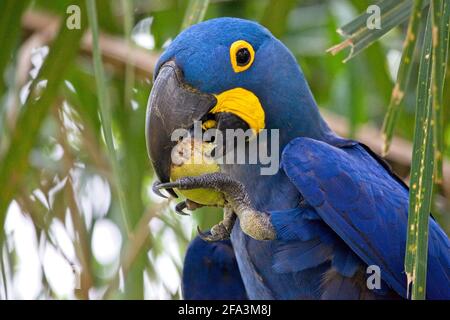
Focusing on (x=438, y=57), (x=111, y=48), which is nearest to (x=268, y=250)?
(x=438, y=57)

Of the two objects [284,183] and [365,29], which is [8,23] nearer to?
[284,183]

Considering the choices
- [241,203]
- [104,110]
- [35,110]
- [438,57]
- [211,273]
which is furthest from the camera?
[211,273]

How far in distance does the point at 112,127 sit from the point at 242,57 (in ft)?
1.60

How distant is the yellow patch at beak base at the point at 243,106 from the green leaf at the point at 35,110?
16.3 inches

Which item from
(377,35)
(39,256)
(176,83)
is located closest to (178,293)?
(39,256)

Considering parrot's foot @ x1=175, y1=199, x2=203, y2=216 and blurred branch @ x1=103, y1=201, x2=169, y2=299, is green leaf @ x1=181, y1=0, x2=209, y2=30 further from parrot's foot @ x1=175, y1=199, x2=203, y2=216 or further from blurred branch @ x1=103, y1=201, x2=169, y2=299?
blurred branch @ x1=103, y1=201, x2=169, y2=299

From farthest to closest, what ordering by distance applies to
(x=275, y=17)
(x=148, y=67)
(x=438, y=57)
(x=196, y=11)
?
1. (x=148, y=67)
2. (x=275, y=17)
3. (x=196, y=11)
4. (x=438, y=57)

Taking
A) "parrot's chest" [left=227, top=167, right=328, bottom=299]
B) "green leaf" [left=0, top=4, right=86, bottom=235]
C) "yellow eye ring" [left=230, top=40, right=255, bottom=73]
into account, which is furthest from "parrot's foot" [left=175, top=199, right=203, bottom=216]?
"green leaf" [left=0, top=4, right=86, bottom=235]

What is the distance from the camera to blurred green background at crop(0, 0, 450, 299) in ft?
6.59

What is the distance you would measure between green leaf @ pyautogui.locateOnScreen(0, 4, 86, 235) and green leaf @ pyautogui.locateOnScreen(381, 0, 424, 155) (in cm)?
86

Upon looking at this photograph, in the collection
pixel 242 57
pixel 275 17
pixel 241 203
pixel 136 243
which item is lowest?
pixel 136 243

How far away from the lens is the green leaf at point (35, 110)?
180 centimetres

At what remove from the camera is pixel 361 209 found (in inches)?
65.4

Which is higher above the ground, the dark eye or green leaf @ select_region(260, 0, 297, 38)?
green leaf @ select_region(260, 0, 297, 38)
